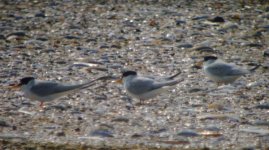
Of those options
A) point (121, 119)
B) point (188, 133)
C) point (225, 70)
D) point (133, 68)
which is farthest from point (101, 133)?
point (133, 68)

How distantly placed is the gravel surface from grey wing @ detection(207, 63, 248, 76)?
167 millimetres

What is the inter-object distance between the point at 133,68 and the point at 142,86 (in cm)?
183

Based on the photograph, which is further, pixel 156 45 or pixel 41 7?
pixel 41 7

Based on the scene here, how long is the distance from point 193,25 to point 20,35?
2765mm

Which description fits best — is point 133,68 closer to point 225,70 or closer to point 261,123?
point 225,70

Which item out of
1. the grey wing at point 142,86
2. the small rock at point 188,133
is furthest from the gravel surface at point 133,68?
the grey wing at point 142,86

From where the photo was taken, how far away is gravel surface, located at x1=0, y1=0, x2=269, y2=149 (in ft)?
26.3

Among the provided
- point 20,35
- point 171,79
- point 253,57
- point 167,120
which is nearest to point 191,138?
point 167,120

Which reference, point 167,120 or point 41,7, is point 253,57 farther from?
point 41,7

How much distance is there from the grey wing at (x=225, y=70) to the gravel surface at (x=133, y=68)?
167 millimetres

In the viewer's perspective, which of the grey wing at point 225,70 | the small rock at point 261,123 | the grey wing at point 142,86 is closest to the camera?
the small rock at point 261,123

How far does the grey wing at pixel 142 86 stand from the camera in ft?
30.6

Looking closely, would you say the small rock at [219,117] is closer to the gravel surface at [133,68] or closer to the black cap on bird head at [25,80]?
the gravel surface at [133,68]

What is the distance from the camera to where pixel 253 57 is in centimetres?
1178
